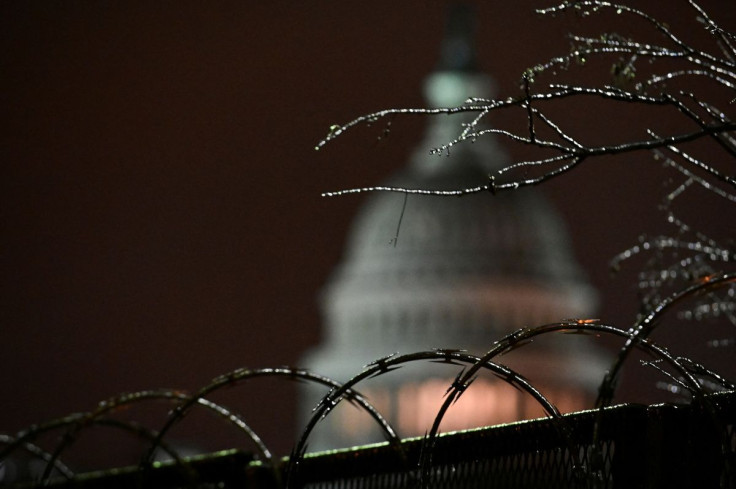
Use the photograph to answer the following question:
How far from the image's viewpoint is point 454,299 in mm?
119188

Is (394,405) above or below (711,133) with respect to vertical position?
below

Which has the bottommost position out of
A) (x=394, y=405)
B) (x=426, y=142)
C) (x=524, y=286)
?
(x=394, y=405)

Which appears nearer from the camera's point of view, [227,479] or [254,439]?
[254,439]

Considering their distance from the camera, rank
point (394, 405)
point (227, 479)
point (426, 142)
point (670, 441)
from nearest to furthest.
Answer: point (670, 441), point (227, 479), point (394, 405), point (426, 142)

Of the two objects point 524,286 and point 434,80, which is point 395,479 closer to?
point 524,286

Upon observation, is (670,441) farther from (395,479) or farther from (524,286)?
(524,286)

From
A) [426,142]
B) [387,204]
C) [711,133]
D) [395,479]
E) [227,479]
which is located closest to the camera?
[711,133]

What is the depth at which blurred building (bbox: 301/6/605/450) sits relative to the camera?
11694cm

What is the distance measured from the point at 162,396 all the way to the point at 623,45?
353 centimetres

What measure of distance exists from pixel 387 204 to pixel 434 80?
1731 cm

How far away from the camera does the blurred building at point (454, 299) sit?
117m

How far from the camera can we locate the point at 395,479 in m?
9.03

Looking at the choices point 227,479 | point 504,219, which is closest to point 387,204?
point 504,219

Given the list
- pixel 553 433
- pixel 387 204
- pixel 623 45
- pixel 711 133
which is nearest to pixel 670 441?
pixel 553 433
